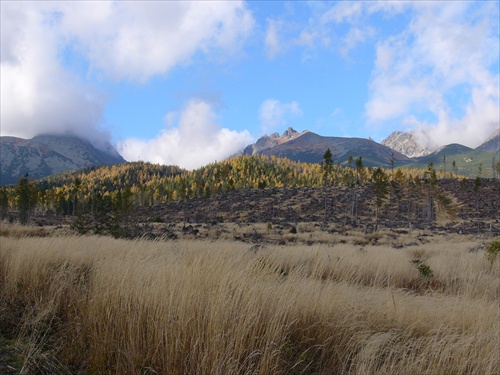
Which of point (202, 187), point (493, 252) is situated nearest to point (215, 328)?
point (493, 252)

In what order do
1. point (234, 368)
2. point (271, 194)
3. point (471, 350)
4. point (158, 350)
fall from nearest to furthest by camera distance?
point (234, 368) → point (158, 350) → point (471, 350) → point (271, 194)

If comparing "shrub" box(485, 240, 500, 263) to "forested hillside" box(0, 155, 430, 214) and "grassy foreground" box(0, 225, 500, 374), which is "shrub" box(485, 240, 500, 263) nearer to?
"grassy foreground" box(0, 225, 500, 374)

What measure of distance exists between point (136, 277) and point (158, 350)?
1187 mm

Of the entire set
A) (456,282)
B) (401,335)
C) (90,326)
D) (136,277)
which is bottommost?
(456,282)

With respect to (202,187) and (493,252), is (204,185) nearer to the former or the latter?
(202,187)

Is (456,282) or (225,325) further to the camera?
(456,282)

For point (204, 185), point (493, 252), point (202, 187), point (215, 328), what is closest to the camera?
point (215, 328)

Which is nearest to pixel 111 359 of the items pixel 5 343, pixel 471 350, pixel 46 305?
pixel 5 343

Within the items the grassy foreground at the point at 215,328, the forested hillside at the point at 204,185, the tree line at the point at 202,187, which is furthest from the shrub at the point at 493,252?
the forested hillside at the point at 204,185

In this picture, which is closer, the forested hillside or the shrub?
the shrub

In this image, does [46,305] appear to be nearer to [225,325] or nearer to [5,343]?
[5,343]

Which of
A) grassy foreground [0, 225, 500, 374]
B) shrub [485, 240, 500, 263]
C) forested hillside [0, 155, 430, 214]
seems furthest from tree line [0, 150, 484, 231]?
shrub [485, 240, 500, 263]

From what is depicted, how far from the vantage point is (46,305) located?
348cm

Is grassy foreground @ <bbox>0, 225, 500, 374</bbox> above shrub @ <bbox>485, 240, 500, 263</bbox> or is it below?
above
